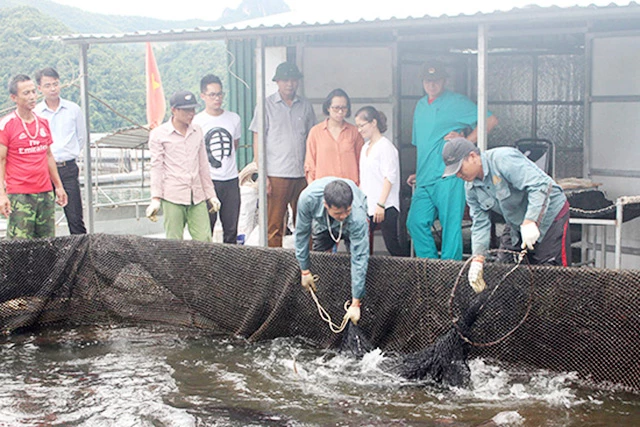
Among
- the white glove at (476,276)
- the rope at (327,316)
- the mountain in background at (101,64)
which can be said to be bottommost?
the rope at (327,316)

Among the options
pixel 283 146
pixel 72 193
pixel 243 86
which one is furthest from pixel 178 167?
pixel 243 86

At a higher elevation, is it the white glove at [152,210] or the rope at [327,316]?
the white glove at [152,210]

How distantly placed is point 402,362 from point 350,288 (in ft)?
2.56

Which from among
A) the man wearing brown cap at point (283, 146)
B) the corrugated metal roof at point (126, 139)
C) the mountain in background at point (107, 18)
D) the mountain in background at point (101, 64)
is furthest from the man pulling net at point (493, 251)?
the mountain in background at point (107, 18)

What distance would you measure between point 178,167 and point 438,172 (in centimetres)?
255

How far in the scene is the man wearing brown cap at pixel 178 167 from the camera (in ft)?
26.9

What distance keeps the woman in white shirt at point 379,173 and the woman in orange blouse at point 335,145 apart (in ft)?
0.88

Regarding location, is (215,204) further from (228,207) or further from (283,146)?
(283,146)

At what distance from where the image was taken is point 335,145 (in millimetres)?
8625

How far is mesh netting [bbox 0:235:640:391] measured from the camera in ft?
19.1

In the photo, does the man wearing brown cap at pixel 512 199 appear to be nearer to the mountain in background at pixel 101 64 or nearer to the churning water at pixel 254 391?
the churning water at pixel 254 391

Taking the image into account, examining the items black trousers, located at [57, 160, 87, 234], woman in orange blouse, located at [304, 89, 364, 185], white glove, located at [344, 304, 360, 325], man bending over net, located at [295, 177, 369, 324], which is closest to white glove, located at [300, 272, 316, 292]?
man bending over net, located at [295, 177, 369, 324]

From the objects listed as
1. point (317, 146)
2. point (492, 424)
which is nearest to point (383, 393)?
point (492, 424)

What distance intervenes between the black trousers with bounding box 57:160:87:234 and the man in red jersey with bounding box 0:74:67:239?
0.70 meters
